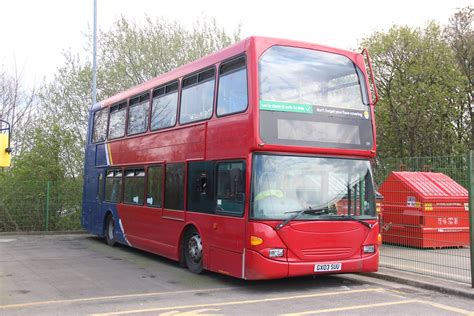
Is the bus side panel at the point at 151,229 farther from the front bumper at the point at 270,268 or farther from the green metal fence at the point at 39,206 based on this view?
the green metal fence at the point at 39,206

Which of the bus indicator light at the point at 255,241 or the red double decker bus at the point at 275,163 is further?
the red double decker bus at the point at 275,163

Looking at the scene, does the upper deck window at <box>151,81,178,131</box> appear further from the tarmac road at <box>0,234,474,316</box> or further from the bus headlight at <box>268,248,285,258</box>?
the bus headlight at <box>268,248,285,258</box>

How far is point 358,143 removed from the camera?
8977 mm

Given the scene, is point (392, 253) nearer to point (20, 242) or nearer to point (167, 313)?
point (167, 313)

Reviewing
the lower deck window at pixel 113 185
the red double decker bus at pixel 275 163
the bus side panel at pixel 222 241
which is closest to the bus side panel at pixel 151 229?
the red double decker bus at pixel 275 163

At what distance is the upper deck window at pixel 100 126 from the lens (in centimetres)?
1519

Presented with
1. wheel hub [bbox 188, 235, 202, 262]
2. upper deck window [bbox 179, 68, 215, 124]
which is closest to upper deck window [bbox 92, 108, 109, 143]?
upper deck window [bbox 179, 68, 215, 124]

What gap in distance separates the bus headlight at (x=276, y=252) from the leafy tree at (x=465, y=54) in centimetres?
1944

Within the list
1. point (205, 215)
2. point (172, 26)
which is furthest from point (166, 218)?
point (172, 26)

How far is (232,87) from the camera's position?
9.05m

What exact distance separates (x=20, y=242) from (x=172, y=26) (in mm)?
13640

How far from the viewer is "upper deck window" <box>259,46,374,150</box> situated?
8406mm

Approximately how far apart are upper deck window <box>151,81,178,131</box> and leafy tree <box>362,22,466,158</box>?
590 inches

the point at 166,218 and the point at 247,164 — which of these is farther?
the point at 166,218
